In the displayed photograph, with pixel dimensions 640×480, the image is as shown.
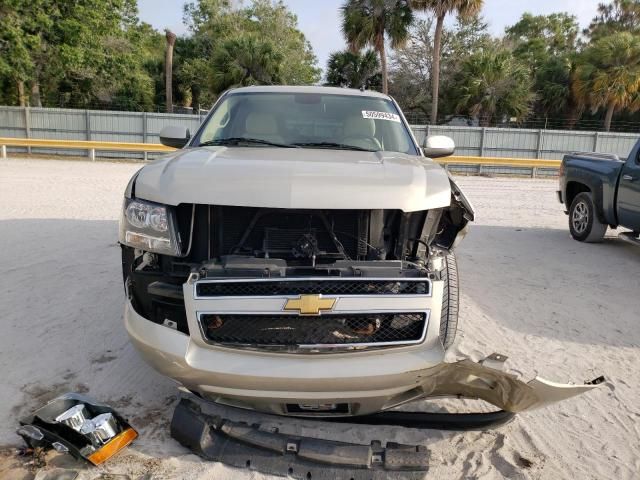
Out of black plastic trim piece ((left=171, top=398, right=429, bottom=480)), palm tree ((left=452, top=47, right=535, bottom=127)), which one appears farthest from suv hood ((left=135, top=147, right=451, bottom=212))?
palm tree ((left=452, top=47, right=535, bottom=127))

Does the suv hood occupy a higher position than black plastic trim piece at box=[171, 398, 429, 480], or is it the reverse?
the suv hood

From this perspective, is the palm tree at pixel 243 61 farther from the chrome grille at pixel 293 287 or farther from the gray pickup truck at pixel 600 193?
the chrome grille at pixel 293 287

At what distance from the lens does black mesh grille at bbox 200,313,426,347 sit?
253 centimetres

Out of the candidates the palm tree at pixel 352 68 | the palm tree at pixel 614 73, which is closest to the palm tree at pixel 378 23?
the palm tree at pixel 352 68

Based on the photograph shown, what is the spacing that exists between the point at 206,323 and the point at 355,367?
2.39 feet

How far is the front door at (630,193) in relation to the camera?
702cm

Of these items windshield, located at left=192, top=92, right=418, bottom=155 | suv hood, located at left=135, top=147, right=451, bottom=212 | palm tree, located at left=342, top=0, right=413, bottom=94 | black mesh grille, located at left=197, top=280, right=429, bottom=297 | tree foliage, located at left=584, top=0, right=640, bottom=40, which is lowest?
black mesh grille, located at left=197, top=280, right=429, bottom=297

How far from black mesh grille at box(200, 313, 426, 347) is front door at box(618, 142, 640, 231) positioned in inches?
230

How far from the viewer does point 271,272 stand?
8.39ft

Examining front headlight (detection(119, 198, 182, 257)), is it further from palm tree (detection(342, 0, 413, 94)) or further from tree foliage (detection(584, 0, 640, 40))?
tree foliage (detection(584, 0, 640, 40))

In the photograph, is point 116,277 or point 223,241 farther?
point 116,277

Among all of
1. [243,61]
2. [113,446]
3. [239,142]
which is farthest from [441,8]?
[113,446]

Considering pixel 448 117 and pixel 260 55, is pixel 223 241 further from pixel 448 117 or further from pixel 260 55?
pixel 448 117

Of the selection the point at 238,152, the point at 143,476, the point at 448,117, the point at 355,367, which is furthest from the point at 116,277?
the point at 448,117
